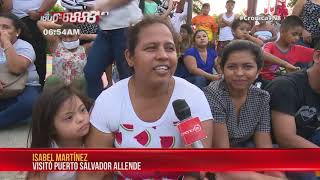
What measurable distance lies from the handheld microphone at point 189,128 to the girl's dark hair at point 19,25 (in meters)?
2.53

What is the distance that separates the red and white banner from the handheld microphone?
14 centimetres

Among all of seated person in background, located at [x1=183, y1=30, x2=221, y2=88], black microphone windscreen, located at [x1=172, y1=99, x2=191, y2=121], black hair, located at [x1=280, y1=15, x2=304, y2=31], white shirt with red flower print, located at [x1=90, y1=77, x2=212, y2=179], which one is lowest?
seated person in background, located at [x1=183, y1=30, x2=221, y2=88]

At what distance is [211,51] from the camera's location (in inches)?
238

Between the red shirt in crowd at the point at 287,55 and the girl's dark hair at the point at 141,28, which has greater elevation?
the girl's dark hair at the point at 141,28

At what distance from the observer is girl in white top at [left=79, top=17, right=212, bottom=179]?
7.19ft

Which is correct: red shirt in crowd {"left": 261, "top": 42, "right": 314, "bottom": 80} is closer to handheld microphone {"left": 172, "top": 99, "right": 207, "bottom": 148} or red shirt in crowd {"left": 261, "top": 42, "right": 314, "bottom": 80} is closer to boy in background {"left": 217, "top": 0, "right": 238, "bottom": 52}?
handheld microphone {"left": 172, "top": 99, "right": 207, "bottom": 148}

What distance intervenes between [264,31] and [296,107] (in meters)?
3.90

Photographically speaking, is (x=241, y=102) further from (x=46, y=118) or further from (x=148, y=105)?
(x=46, y=118)

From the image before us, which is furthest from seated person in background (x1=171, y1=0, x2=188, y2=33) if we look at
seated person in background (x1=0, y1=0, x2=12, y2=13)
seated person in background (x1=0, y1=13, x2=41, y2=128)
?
seated person in background (x1=0, y1=13, x2=41, y2=128)

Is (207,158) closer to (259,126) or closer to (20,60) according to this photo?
(259,126)

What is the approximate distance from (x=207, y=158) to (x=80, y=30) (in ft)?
9.81

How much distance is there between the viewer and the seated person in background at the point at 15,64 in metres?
3.96

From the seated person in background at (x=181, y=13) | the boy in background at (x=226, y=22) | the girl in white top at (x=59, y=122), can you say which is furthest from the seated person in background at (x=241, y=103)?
the boy in background at (x=226, y=22)
